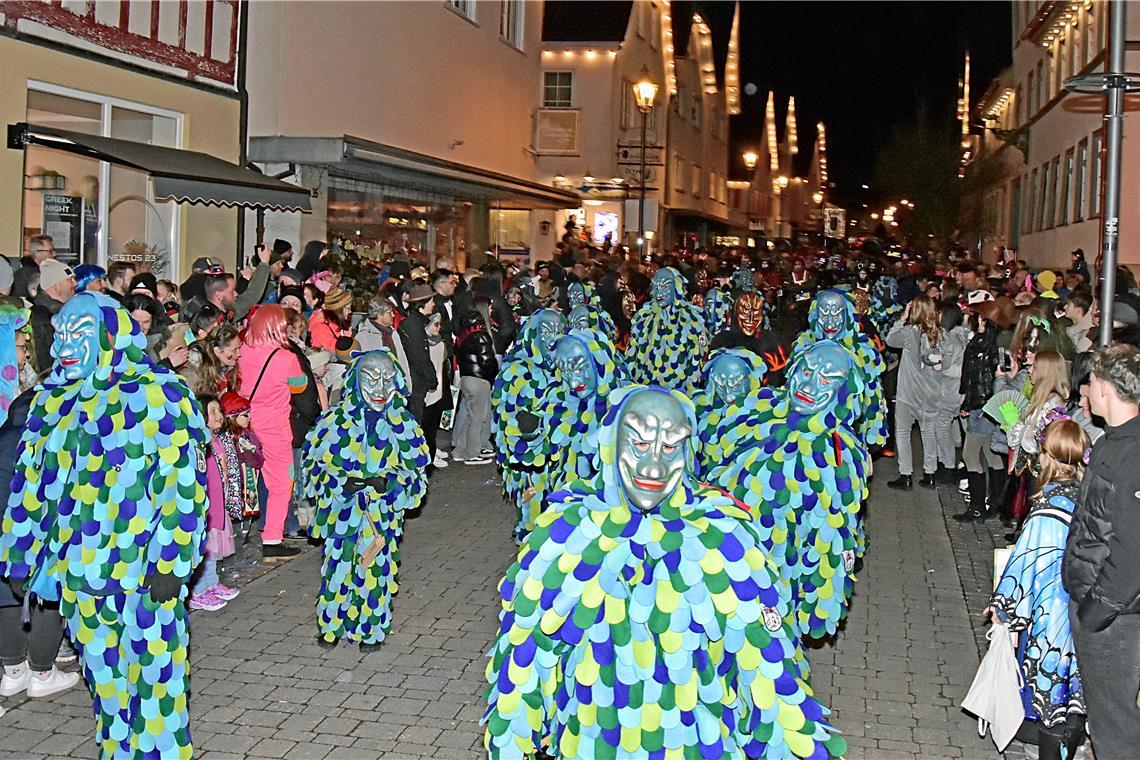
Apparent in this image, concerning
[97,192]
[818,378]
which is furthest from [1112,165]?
[97,192]

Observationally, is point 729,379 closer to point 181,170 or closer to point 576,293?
point 576,293

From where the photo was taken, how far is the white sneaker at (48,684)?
278 inches

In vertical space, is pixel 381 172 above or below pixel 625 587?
above

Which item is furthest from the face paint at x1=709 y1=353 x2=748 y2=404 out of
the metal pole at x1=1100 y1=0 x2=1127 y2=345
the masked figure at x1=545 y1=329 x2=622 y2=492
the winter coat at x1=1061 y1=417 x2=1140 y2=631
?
the winter coat at x1=1061 y1=417 x2=1140 y2=631

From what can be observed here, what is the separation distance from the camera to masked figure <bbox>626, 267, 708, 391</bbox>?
43.9 feet

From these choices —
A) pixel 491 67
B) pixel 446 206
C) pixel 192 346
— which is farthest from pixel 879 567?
pixel 491 67

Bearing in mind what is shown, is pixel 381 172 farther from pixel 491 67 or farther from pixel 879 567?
pixel 879 567

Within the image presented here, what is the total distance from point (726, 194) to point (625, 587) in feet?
195

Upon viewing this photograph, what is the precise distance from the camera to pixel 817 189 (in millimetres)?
121000

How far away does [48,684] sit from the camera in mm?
7102

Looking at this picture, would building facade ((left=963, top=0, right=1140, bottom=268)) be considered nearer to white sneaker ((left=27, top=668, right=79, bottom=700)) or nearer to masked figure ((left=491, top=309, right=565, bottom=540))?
masked figure ((left=491, top=309, right=565, bottom=540))

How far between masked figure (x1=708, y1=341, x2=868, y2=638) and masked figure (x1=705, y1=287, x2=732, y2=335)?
303 inches

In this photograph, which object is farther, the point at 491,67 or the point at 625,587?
the point at 491,67

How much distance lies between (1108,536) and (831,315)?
Result: 19.1 ft
